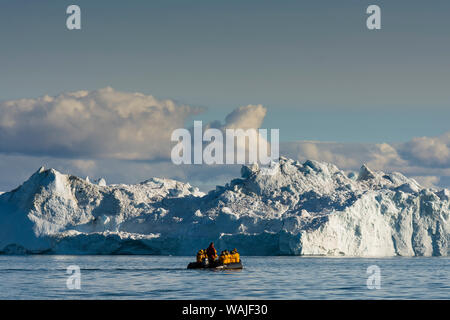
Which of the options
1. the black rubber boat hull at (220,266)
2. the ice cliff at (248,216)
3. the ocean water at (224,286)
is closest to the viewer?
the ocean water at (224,286)

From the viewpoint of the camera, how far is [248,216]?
7794 cm

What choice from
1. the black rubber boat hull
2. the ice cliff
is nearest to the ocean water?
the black rubber boat hull

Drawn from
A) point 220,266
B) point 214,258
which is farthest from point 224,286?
point 214,258

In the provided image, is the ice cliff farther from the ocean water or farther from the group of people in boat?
the ocean water

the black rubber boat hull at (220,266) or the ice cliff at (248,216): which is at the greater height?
the ice cliff at (248,216)

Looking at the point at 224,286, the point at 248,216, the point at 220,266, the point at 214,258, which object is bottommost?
the point at 224,286

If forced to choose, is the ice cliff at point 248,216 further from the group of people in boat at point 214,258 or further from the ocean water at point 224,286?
the ocean water at point 224,286

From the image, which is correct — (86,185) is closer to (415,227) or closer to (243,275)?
(415,227)

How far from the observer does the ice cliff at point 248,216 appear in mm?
72188

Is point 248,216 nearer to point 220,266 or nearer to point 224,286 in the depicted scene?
point 220,266

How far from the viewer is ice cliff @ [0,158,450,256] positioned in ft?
237

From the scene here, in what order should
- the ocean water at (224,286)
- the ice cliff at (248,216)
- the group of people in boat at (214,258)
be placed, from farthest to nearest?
the ice cliff at (248,216) → the group of people in boat at (214,258) → the ocean water at (224,286)

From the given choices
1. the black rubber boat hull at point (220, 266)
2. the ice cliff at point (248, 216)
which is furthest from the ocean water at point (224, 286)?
the ice cliff at point (248, 216)

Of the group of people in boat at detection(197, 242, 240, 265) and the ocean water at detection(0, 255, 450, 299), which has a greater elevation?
the group of people in boat at detection(197, 242, 240, 265)
